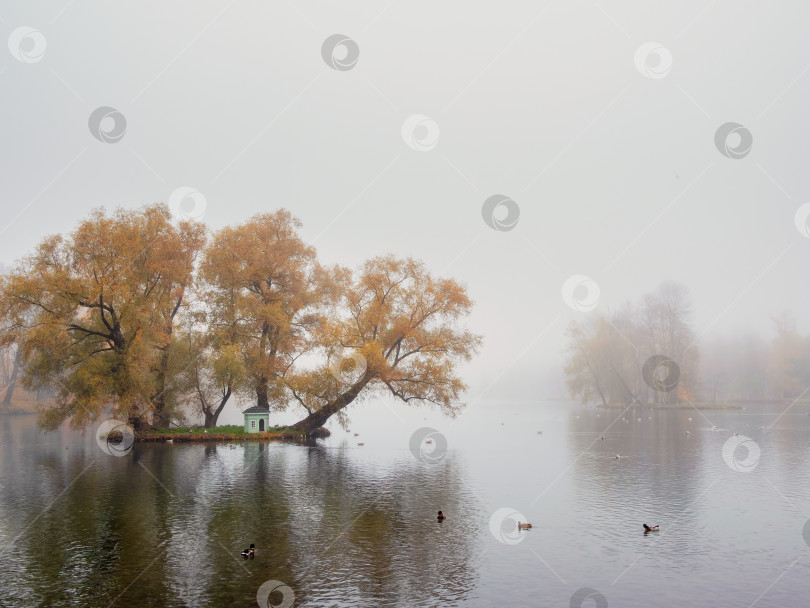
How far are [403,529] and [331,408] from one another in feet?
128

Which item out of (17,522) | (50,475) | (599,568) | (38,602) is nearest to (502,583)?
(599,568)

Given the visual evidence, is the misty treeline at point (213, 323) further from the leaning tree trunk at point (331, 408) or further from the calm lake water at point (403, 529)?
the calm lake water at point (403, 529)

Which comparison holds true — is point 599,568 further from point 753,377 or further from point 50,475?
point 753,377

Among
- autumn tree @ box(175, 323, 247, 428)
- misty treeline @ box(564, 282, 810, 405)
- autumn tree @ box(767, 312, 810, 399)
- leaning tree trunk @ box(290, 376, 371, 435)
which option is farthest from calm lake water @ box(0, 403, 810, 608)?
autumn tree @ box(767, 312, 810, 399)

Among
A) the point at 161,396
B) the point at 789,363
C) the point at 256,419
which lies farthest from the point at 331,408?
the point at 789,363

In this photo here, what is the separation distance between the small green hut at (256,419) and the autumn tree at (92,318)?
992cm

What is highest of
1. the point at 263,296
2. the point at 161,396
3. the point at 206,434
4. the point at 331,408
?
the point at 263,296

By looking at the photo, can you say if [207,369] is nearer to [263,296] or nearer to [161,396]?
[161,396]

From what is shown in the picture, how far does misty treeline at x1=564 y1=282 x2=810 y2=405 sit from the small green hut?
69.5 m

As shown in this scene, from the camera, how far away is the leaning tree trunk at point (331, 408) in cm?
6419

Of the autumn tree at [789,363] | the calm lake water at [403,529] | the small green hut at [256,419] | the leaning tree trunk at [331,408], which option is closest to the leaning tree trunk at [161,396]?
the small green hut at [256,419]

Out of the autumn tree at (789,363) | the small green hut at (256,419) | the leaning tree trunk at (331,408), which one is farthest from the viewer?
the autumn tree at (789,363)

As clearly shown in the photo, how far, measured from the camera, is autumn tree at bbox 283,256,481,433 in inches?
2470

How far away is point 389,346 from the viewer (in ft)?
217
